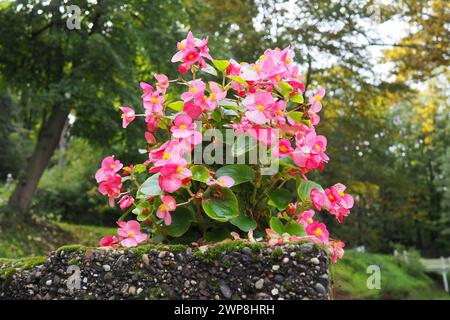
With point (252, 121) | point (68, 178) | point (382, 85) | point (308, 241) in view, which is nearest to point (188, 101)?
point (252, 121)

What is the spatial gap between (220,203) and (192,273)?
221 millimetres

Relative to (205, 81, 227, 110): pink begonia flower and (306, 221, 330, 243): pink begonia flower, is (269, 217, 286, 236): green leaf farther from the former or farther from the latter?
(205, 81, 227, 110): pink begonia flower

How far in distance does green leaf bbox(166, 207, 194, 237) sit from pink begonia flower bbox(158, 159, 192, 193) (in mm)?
180

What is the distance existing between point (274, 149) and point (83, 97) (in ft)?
20.5

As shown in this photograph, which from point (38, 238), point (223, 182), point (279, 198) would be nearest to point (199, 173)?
point (223, 182)

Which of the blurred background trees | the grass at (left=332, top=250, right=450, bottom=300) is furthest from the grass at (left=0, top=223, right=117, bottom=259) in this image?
the grass at (left=332, top=250, right=450, bottom=300)

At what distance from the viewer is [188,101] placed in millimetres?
1507

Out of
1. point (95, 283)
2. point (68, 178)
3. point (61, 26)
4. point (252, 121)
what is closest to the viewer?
point (95, 283)

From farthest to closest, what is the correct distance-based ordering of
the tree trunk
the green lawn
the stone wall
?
the tree trunk → the green lawn → the stone wall

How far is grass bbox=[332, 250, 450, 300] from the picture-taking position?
965cm

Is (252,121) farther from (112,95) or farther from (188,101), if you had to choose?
(112,95)

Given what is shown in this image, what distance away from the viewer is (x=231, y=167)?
1.47 m

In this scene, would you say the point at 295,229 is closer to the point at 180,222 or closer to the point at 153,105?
the point at 180,222

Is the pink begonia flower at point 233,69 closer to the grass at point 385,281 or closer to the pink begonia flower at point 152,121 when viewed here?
the pink begonia flower at point 152,121
